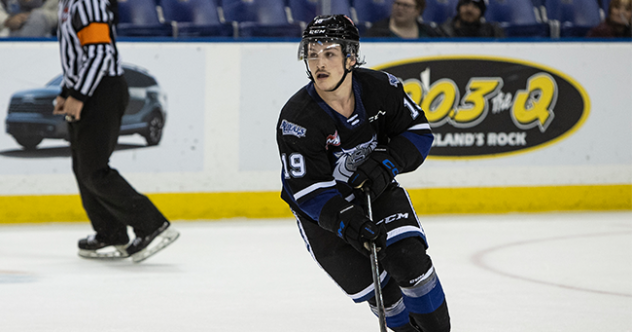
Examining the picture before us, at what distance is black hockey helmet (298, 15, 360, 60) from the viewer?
192 cm

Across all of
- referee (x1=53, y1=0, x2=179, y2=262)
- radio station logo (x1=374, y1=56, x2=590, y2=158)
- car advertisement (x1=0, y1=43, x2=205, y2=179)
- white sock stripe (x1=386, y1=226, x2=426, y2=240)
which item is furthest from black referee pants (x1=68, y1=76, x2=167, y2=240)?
radio station logo (x1=374, y1=56, x2=590, y2=158)

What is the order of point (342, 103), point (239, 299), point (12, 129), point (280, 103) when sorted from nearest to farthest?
point (342, 103), point (239, 299), point (12, 129), point (280, 103)

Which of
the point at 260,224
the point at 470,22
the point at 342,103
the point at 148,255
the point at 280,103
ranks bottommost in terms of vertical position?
the point at 260,224

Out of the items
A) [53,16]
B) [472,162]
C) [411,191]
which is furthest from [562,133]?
[53,16]

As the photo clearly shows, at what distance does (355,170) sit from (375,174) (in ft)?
0.40

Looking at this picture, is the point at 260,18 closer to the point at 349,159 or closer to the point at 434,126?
the point at 434,126

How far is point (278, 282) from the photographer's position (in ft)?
9.91

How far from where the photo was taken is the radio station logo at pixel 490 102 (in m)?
4.79

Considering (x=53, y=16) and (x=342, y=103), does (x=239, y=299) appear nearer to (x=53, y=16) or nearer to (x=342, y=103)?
(x=342, y=103)

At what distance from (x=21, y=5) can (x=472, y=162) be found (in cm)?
278

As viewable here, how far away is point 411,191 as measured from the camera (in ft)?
15.8

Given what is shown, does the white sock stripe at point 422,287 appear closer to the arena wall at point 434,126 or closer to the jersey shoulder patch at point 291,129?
the jersey shoulder patch at point 291,129

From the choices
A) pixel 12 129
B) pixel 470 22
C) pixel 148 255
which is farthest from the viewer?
pixel 470 22

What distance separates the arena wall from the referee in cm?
108
